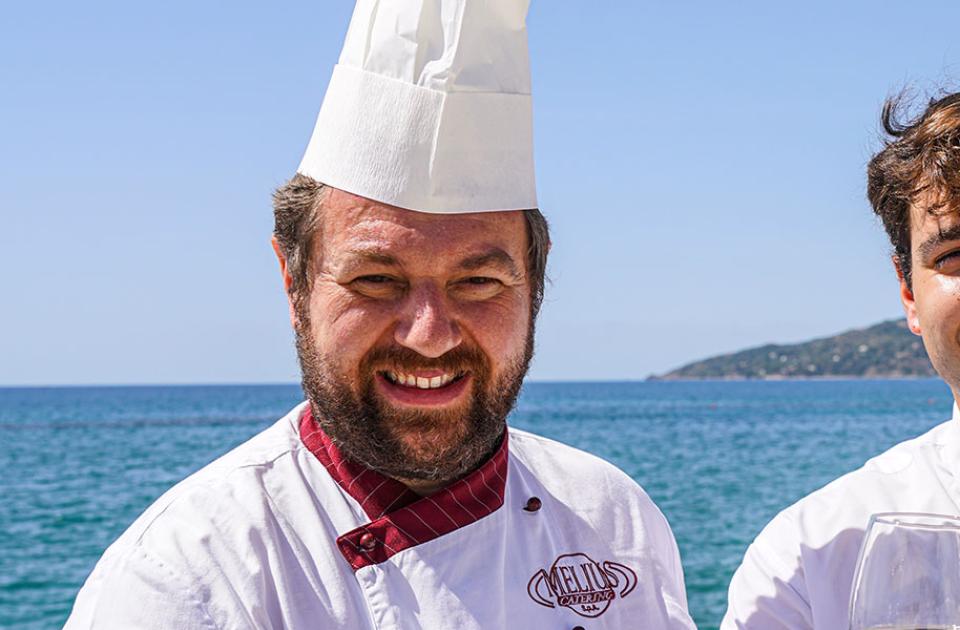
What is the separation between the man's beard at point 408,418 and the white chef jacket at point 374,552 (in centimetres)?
6

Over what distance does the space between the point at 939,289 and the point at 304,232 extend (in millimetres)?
1401

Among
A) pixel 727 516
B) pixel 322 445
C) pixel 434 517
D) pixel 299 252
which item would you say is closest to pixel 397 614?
pixel 434 517

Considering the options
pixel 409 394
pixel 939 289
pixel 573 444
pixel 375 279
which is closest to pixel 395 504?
pixel 409 394

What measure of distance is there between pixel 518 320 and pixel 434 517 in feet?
1.54

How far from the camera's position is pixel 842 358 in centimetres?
14575

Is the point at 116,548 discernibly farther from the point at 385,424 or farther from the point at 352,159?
the point at 352,159

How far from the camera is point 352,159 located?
2.61 m

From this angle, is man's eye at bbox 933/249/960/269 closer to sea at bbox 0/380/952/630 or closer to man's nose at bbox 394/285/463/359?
man's nose at bbox 394/285/463/359

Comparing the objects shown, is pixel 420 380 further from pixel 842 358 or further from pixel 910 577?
pixel 842 358

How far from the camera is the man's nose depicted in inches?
95.7

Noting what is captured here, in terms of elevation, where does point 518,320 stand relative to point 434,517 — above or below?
above

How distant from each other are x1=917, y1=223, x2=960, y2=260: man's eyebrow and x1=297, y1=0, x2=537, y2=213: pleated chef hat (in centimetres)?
88

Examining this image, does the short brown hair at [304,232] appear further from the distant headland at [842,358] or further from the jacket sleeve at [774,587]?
the distant headland at [842,358]

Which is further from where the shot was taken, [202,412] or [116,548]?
[202,412]
